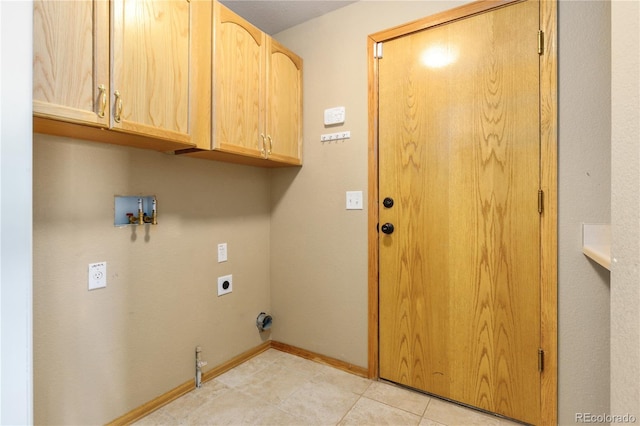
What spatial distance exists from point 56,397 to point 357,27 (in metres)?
2.47

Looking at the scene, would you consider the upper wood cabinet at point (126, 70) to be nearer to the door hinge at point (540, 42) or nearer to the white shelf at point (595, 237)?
the door hinge at point (540, 42)

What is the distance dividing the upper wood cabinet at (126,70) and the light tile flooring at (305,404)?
1372mm

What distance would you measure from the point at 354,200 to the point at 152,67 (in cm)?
127

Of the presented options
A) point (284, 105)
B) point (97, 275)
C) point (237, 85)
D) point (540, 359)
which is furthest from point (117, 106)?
point (540, 359)

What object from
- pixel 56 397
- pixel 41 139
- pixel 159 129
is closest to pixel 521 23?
pixel 159 129

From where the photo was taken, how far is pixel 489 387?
1.55 metres

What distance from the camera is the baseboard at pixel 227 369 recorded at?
4.89ft

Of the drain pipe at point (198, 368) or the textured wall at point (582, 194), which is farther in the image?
the drain pipe at point (198, 368)

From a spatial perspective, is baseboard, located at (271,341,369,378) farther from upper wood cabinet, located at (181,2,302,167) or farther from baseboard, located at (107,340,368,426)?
upper wood cabinet, located at (181,2,302,167)

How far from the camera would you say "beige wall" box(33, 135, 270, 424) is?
1.23 metres

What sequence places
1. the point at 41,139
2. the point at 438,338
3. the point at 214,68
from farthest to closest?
1. the point at 438,338
2. the point at 214,68
3. the point at 41,139

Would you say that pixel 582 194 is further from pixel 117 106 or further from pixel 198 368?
pixel 198 368

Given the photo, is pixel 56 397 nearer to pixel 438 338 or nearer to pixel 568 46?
pixel 438 338

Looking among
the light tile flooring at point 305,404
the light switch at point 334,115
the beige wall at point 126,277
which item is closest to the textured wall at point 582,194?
the light tile flooring at point 305,404
